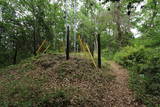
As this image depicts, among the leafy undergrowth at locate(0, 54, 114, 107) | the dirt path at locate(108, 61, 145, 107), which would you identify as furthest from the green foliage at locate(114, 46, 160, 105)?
the leafy undergrowth at locate(0, 54, 114, 107)

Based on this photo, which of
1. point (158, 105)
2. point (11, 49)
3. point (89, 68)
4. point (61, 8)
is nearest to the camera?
point (158, 105)

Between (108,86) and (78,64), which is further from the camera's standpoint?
(78,64)

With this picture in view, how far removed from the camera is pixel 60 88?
5734mm

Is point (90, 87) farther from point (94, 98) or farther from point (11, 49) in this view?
point (11, 49)

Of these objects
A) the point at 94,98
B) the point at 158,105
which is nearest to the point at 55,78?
the point at 94,98

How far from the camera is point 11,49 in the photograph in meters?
15.8

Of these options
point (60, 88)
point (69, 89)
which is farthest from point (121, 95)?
point (60, 88)

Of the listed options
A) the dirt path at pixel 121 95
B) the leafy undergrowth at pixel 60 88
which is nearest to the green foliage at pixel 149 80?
the dirt path at pixel 121 95

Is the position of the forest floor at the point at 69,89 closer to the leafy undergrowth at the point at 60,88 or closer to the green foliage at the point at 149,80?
the leafy undergrowth at the point at 60,88

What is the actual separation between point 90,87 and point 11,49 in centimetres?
1292

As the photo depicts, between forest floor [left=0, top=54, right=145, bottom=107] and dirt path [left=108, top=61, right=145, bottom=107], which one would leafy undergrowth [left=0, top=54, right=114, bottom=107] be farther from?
dirt path [left=108, top=61, right=145, bottom=107]

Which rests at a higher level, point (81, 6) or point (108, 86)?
point (81, 6)

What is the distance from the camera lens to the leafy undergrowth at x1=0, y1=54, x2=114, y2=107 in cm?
495

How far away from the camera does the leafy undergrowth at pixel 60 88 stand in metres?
4.95
